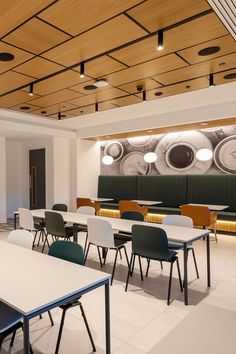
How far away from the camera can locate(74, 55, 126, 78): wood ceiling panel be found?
3.19 m

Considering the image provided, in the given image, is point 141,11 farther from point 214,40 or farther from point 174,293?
point 174,293

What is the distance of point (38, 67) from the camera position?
3391 mm

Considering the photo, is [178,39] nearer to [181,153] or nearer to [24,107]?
[24,107]

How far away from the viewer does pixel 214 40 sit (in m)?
2.71

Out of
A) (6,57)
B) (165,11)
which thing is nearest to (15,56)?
(6,57)

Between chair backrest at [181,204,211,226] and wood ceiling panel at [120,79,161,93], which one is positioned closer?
wood ceiling panel at [120,79,161,93]

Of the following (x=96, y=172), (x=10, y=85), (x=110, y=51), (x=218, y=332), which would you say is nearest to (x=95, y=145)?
(x=96, y=172)

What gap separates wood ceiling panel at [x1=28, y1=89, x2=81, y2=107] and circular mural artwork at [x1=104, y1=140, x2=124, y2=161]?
352 centimetres

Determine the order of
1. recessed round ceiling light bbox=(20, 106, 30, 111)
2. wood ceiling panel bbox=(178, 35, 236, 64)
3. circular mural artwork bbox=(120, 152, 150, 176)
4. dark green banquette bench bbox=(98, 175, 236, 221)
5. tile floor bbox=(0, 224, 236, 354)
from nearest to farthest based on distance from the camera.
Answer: tile floor bbox=(0, 224, 236, 354) < wood ceiling panel bbox=(178, 35, 236, 64) < recessed round ceiling light bbox=(20, 106, 30, 111) < dark green banquette bench bbox=(98, 175, 236, 221) < circular mural artwork bbox=(120, 152, 150, 176)

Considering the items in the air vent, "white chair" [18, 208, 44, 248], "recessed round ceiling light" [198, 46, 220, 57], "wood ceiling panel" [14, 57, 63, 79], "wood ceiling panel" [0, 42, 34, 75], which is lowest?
"white chair" [18, 208, 44, 248]

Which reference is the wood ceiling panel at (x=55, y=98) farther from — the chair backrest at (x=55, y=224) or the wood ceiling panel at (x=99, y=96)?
the chair backrest at (x=55, y=224)

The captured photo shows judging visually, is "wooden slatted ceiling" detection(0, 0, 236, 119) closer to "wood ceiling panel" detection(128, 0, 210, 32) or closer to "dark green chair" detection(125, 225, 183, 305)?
"wood ceiling panel" detection(128, 0, 210, 32)

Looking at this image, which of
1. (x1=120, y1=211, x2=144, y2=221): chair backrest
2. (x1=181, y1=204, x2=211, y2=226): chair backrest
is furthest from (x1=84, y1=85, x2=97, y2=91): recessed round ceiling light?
(x1=181, y1=204, x2=211, y2=226): chair backrest

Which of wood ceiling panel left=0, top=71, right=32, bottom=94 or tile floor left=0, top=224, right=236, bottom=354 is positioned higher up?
wood ceiling panel left=0, top=71, right=32, bottom=94
